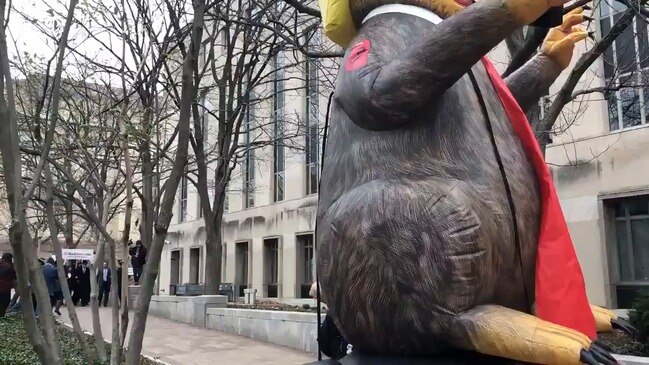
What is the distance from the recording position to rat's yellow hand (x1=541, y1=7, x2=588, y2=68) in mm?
2160

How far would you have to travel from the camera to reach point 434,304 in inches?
60.5

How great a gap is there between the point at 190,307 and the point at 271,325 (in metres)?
4.45

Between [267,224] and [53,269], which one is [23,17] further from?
[267,224]

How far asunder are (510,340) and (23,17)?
23.0ft

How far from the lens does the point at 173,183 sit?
3.40m

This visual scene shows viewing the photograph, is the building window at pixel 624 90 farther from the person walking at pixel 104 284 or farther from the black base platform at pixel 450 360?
the person walking at pixel 104 284

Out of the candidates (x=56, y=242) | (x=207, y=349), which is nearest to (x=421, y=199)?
(x=56, y=242)

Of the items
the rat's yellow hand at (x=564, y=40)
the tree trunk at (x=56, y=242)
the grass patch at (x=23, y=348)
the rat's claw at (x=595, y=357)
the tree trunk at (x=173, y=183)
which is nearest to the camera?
the rat's claw at (x=595, y=357)

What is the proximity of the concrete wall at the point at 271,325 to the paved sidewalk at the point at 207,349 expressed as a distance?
0.54 ft

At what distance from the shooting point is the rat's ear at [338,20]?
6.33 feet

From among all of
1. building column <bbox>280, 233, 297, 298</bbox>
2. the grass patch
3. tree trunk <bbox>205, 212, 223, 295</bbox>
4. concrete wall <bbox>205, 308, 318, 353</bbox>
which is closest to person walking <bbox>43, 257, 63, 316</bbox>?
the grass patch

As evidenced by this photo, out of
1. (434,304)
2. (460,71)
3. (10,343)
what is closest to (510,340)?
(434,304)

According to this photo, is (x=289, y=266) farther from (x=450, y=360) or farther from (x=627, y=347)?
(x=450, y=360)

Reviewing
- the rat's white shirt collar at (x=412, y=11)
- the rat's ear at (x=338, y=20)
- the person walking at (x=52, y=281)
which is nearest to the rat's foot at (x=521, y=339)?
the rat's white shirt collar at (x=412, y=11)
